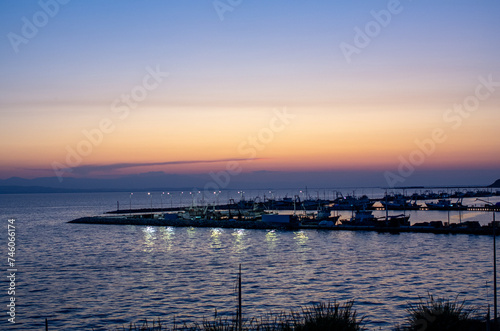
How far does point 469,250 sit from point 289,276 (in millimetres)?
19818

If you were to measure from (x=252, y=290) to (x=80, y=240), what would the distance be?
3507 centimetres

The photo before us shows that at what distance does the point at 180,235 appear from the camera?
6122 cm

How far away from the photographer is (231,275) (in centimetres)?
3338

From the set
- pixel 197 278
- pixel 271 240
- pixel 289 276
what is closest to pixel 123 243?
pixel 271 240

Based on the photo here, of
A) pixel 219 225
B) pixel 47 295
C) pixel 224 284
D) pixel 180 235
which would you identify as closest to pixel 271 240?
pixel 180 235

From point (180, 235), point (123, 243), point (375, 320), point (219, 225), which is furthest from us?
point (219, 225)

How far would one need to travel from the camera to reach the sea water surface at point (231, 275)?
23812mm

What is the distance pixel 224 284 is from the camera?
3016 cm

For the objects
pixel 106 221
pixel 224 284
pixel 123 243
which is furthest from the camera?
pixel 106 221

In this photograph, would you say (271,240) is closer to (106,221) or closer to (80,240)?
(80,240)

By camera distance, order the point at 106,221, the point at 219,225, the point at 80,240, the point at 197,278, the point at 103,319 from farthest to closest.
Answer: the point at 106,221, the point at 219,225, the point at 80,240, the point at 197,278, the point at 103,319

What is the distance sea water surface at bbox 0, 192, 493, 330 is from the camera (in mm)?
23812

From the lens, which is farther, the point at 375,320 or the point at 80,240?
the point at 80,240

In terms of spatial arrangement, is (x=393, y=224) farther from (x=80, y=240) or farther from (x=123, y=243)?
(x=80, y=240)
